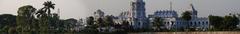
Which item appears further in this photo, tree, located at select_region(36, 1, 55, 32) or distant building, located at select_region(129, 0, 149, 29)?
distant building, located at select_region(129, 0, 149, 29)

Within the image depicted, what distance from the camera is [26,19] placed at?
98.2 metres

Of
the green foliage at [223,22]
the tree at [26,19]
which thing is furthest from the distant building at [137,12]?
the tree at [26,19]

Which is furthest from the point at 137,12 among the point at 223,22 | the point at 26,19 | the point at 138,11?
the point at 26,19

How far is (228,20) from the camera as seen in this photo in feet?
326

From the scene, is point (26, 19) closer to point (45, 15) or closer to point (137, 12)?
point (45, 15)

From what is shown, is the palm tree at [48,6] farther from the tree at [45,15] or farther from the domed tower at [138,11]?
the domed tower at [138,11]

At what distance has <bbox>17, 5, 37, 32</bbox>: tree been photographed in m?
97.1

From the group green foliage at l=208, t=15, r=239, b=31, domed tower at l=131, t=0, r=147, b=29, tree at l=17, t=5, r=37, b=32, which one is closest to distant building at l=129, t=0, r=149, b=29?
domed tower at l=131, t=0, r=147, b=29

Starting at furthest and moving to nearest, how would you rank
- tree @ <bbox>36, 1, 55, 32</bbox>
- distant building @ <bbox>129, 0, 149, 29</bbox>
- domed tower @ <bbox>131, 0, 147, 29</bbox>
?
distant building @ <bbox>129, 0, 149, 29</bbox> < domed tower @ <bbox>131, 0, 147, 29</bbox> < tree @ <bbox>36, 1, 55, 32</bbox>

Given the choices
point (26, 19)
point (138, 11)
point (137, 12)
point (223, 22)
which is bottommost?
point (223, 22)

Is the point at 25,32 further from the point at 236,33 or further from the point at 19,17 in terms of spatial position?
the point at 236,33

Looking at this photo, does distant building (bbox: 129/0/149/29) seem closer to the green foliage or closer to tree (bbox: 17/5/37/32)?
the green foliage

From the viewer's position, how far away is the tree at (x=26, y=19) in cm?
9712

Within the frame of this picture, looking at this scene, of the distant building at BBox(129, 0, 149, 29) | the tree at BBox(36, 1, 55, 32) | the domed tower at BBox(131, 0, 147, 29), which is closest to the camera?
the tree at BBox(36, 1, 55, 32)
